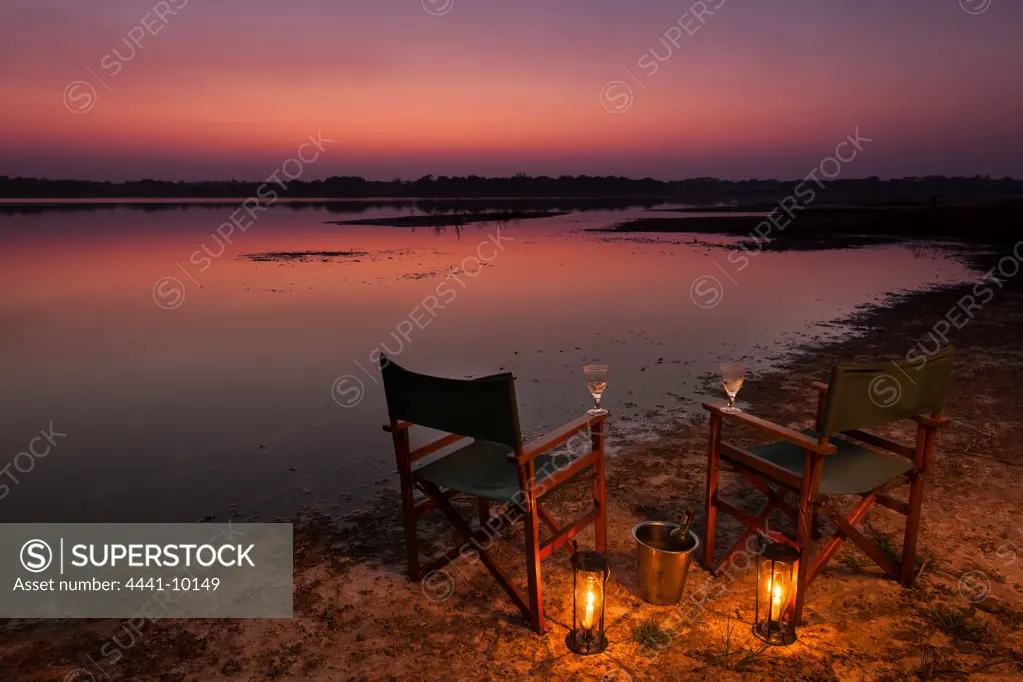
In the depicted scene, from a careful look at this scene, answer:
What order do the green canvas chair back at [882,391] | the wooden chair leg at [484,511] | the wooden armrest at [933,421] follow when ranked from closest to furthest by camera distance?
the green canvas chair back at [882,391], the wooden armrest at [933,421], the wooden chair leg at [484,511]

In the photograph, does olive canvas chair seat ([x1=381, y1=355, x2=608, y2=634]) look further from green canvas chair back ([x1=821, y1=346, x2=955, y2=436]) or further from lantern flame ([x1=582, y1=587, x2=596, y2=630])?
green canvas chair back ([x1=821, y1=346, x2=955, y2=436])

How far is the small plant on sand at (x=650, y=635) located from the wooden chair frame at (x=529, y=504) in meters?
0.46

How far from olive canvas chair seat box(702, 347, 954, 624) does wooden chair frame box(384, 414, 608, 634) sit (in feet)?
2.15

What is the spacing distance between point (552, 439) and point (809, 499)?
1225mm

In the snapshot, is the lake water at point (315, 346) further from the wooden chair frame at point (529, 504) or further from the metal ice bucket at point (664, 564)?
the metal ice bucket at point (664, 564)

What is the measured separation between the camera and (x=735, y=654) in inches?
116

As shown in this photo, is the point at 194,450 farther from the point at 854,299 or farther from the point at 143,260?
the point at 143,260

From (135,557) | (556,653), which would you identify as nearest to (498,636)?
(556,653)

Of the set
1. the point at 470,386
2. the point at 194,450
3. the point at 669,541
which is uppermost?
the point at 470,386

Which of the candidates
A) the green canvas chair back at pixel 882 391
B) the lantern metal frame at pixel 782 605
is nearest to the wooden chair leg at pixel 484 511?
the lantern metal frame at pixel 782 605

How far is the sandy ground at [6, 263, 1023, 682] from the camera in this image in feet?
9.55

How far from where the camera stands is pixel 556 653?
302 centimetres

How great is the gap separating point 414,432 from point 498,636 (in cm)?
307

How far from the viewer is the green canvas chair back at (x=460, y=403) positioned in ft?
9.35
